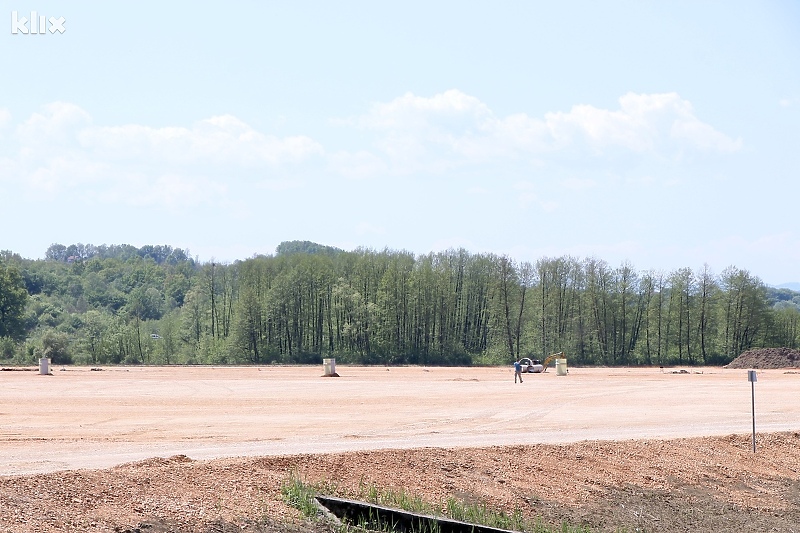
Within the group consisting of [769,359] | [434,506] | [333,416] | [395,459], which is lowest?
[434,506]

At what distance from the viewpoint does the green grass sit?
1877 centimetres

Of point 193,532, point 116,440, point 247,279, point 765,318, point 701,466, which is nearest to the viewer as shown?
point 193,532

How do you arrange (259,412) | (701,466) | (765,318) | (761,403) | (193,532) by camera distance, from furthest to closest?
(765,318) < (761,403) < (259,412) < (701,466) < (193,532)

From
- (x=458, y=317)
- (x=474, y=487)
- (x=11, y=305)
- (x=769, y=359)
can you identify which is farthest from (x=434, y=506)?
(x=11, y=305)

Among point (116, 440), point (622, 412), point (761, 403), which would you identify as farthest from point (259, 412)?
point (761, 403)

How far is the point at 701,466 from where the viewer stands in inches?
1004

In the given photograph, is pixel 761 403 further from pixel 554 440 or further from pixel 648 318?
pixel 648 318

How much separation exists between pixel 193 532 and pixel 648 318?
363 feet

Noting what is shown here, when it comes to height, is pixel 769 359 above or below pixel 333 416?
above

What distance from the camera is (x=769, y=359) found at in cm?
9844

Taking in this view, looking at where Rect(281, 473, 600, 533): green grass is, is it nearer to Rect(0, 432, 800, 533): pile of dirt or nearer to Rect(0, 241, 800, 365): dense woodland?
Rect(0, 432, 800, 533): pile of dirt

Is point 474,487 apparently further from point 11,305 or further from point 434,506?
point 11,305

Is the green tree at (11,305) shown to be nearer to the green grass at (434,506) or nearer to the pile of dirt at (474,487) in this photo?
the pile of dirt at (474,487)

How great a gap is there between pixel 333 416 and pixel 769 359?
72413 mm
